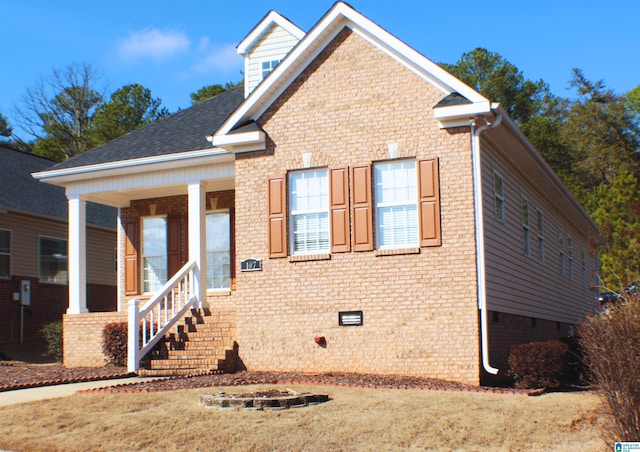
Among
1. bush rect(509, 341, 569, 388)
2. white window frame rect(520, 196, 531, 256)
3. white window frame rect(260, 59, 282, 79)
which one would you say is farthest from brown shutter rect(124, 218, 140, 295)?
bush rect(509, 341, 569, 388)

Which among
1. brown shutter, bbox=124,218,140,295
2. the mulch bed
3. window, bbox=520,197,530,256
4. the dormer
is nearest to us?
the mulch bed

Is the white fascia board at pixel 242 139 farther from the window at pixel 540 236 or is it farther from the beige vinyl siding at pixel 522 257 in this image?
the window at pixel 540 236

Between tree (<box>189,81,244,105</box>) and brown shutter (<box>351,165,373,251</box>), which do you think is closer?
brown shutter (<box>351,165,373,251</box>)

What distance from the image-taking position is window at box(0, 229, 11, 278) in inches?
910

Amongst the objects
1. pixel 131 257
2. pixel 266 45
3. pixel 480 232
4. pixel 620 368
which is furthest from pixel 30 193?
pixel 620 368

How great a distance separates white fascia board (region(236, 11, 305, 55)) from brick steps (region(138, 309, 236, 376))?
7397 mm

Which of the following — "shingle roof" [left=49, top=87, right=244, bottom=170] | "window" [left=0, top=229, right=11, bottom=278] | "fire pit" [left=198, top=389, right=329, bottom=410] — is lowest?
"fire pit" [left=198, top=389, right=329, bottom=410]

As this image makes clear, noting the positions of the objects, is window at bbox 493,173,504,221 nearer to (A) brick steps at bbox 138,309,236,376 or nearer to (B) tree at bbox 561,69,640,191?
(A) brick steps at bbox 138,309,236,376

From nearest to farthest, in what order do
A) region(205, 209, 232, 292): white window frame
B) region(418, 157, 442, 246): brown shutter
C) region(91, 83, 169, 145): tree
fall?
region(418, 157, 442, 246): brown shutter
region(205, 209, 232, 292): white window frame
region(91, 83, 169, 145): tree

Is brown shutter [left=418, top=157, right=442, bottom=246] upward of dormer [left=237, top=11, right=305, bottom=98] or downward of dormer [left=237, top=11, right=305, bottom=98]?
downward

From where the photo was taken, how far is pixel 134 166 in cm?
1791

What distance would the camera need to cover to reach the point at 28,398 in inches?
469

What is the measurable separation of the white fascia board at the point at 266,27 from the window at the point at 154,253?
16.1 feet

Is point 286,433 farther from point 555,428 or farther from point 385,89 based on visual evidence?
point 385,89
